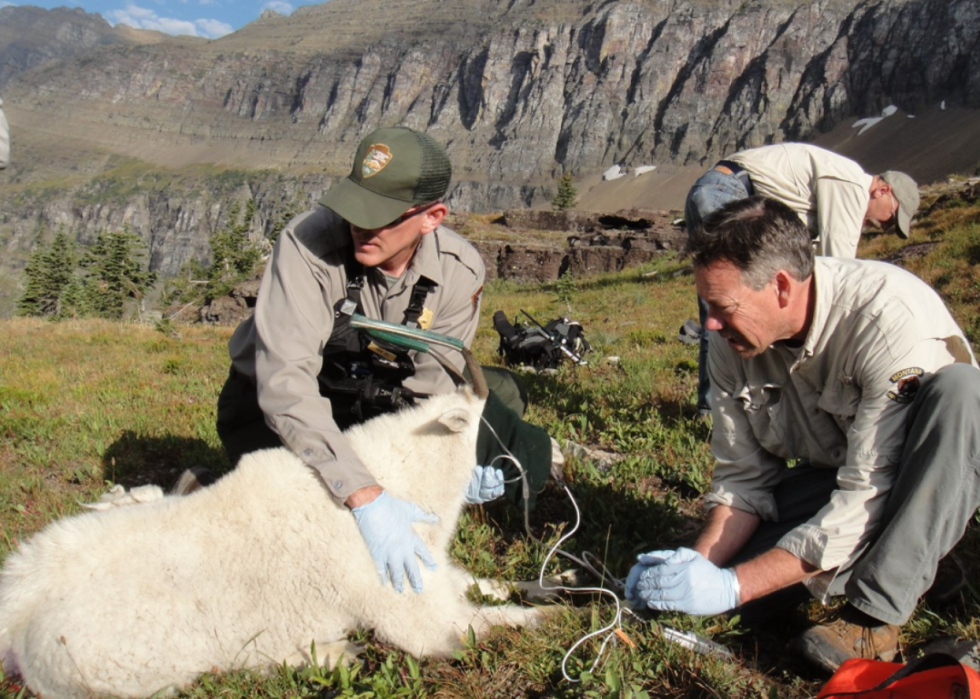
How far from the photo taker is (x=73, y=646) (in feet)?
8.00

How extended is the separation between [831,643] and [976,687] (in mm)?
730

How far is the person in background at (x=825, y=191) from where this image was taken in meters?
4.03

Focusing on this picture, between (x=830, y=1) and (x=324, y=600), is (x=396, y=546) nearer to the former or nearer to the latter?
(x=324, y=600)

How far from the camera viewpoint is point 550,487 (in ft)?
13.5

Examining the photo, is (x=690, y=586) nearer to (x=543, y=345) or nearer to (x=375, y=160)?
(x=375, y=160)

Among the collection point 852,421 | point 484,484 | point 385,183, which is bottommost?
point 484,484

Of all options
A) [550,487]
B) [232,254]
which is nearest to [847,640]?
[550,487]

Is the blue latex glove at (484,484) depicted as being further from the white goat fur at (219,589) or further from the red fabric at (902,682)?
the red fabric at (902,682)

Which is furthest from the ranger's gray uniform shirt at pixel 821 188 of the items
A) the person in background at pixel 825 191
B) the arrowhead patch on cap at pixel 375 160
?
the arrowhead patch on cap at pixel 375 160

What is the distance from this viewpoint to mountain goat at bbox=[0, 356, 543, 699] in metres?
2.48

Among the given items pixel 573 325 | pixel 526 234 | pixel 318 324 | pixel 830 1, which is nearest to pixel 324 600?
pixel 318 324

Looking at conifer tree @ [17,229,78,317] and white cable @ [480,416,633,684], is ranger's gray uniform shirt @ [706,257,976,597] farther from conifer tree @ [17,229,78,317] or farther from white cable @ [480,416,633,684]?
conifer tree @ [17,229,78,317]

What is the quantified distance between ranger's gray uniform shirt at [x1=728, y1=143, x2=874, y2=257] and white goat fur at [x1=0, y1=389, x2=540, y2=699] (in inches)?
101

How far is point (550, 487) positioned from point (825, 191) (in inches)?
93.4
